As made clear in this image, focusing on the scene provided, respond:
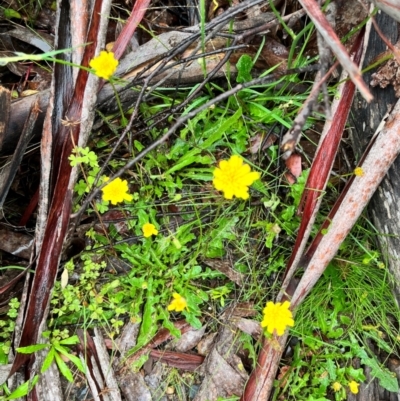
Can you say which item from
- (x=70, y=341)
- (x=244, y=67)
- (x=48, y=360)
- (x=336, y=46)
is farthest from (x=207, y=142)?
(x=48, y=360)

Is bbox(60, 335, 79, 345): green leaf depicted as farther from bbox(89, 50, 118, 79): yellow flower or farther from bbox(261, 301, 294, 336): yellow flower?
bbox(89, 50, 118, 79): yellow flower

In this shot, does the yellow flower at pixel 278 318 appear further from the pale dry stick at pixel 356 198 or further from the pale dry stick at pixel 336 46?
the pale dry stick at pixel 336 46

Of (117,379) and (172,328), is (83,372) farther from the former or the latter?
(172,328)

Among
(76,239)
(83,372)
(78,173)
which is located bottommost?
(83,372)

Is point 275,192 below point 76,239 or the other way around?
the other way around

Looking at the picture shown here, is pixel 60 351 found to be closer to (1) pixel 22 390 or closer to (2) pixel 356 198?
(1) pixel 22 390

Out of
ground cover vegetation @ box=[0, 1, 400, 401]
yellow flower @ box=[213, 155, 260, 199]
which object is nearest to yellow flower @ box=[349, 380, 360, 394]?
ground cover vegetation @ box=[0, 1, 400, 401]

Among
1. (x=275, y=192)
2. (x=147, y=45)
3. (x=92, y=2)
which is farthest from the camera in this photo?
(x=275, y=192)

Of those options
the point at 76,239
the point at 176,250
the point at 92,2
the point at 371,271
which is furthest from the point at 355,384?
the point at 92,2
